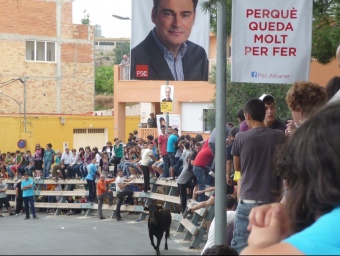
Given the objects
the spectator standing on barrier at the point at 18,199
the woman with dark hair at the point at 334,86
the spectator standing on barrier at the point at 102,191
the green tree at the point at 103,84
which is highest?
the green tree at the point at 103,84

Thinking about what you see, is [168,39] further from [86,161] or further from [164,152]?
[86,161]

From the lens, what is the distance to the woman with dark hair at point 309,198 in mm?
2080

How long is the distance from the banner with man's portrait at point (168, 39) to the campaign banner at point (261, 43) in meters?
1.21

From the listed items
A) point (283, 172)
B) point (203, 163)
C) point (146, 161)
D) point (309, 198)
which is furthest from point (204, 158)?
point (309, 198)

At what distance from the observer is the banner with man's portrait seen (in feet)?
34.5

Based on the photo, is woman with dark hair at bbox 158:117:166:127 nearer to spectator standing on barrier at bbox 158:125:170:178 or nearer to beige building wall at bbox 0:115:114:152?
spectator standing on barrier at bbox 158:125:170:178

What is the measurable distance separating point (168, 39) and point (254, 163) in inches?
154

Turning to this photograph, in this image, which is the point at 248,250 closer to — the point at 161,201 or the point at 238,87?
the point at 161,201

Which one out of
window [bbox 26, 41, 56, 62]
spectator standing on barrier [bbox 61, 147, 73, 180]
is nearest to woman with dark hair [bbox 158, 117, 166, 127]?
spectator standing on barrier [bbox 61, 147, 73, 180]

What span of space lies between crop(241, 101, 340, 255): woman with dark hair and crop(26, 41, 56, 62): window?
58.1m

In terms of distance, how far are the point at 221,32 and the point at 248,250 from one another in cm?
748

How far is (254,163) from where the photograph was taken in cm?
712

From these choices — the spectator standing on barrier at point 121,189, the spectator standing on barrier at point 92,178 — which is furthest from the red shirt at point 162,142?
the spectator standing on barrier at point 92,178

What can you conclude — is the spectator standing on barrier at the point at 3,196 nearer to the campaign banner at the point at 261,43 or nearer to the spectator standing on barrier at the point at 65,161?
the spectator standing on barrier at the point at 65,161
